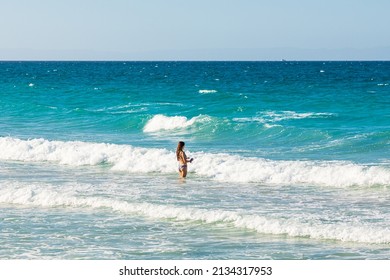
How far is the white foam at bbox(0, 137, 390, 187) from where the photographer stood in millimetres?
21203

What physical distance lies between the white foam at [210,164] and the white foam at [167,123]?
26.3 ft

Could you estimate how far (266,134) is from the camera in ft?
105

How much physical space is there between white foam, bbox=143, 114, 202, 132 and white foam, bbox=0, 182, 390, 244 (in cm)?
1667

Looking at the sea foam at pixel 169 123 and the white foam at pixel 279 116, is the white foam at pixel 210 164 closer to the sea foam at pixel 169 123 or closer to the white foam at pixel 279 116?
the sea foam at pixel 169 123

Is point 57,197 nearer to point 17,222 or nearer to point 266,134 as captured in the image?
point 17,222

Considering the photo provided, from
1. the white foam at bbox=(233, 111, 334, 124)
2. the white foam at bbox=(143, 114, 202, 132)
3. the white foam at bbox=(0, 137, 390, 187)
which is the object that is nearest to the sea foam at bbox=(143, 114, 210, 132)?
the white foam at bbox=(143, 114, 202, 132)

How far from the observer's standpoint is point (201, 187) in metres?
20.3

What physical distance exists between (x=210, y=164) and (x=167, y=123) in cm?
1405

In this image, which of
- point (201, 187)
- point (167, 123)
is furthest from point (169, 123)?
point (201, 187)

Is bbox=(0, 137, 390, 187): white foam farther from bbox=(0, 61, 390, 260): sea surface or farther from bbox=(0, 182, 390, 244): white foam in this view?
bbox=(0, 182, 390, 244): white foam

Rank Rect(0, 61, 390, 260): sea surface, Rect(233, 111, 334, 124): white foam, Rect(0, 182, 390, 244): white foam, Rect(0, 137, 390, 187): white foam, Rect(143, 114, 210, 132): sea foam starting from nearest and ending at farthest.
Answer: Rect(0, 61, 390, 260): sea surface, Rect(0, 182, 390, 244): white foam, Rect(0, 137, 390, 187): white foam, Rect(143, 114, 210, 132): sea foam, Rect(233, 111, 334, 124): white foam

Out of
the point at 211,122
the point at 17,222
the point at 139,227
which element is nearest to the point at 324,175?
the point at 139,227
